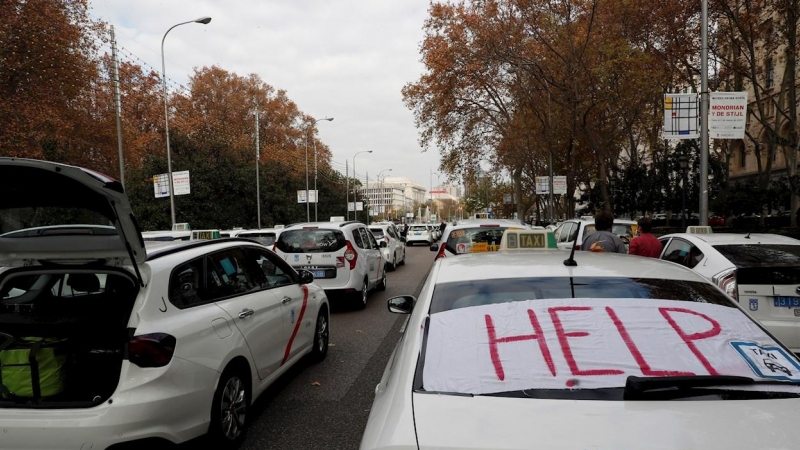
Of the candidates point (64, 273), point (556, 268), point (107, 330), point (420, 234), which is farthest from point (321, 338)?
point (420, 234)

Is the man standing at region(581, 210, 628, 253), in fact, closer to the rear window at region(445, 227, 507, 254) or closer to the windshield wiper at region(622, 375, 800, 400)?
the rear window at region(445, 227, 507, 254)

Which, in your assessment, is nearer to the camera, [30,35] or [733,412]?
[733,412]

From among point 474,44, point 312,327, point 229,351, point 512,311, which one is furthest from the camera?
point 474,44

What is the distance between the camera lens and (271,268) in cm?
566

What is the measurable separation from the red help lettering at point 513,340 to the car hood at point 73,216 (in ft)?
7.33

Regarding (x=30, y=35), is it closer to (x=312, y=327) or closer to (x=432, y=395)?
(x=312, y=327)

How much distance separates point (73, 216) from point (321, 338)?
3.24 metres

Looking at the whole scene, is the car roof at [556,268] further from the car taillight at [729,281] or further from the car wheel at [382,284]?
the car wheel at [382,284]

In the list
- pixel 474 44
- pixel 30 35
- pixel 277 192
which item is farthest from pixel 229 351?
pixel 277 192

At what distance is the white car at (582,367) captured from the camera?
1.70m

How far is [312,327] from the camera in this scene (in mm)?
6074

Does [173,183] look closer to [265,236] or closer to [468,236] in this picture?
[265,236]

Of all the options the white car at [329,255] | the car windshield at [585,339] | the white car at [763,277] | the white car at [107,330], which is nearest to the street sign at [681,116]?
the white car at [763,277]

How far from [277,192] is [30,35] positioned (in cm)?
2198
